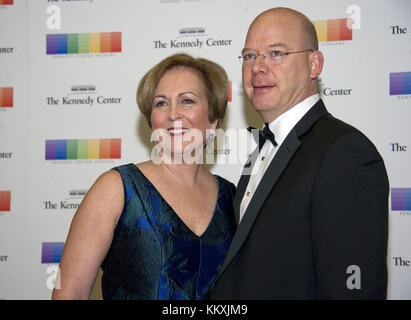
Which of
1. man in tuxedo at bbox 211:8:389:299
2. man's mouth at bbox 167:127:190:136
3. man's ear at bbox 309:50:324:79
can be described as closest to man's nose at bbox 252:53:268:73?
man in tuxedo at bbox 211:8:389:299

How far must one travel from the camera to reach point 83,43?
3.24 metres

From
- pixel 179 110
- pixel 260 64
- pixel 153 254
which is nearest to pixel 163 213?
pixel 153 254

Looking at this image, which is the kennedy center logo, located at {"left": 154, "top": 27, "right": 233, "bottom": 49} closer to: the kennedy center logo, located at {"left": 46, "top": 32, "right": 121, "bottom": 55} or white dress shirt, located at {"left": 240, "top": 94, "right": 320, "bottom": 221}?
the kennedy center logo, located at {"left": 46, "top": 32, "right": 121, "bottom": 55}

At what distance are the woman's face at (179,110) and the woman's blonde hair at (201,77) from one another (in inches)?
1.3

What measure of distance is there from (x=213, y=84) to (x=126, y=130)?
1230mm

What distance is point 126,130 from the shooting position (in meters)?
3.17

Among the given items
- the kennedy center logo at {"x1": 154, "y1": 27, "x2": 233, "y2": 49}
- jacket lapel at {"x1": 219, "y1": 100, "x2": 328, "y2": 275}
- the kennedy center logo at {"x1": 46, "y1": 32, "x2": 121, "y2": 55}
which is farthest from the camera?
the kennedy center logo at {"x1": 46, "y1": 32, "x2": 121, "y2": 55}

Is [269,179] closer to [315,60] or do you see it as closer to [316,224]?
[316,224]

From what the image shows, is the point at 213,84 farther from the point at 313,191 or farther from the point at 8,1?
the point at 8,1

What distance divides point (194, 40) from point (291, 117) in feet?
5.01

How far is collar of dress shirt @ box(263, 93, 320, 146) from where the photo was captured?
1.85m

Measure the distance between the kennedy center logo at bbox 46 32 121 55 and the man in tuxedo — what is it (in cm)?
161

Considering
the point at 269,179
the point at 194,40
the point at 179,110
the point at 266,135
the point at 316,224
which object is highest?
the point at 194,40
